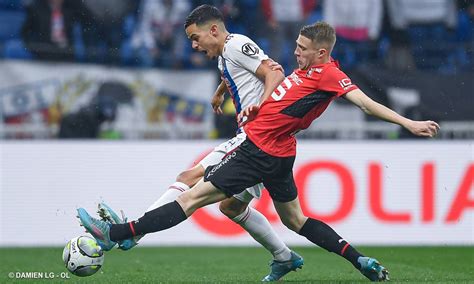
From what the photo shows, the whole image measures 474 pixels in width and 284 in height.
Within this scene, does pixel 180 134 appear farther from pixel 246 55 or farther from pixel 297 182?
pixel 246 55

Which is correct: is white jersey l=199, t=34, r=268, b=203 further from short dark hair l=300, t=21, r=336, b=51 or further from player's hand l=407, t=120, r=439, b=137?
player's hand l=407, t=120, r=439, b=137

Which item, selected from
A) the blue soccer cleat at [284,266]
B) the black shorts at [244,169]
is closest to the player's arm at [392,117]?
the black shorts at [244,169]

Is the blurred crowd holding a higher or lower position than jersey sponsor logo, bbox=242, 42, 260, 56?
lower

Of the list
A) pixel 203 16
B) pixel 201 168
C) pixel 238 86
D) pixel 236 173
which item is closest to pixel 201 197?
pixel 236 173

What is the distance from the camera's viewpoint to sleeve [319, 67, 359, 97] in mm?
6750

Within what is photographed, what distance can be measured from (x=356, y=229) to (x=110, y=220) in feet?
18.8

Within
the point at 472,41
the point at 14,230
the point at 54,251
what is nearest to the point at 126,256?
the point at 54,251

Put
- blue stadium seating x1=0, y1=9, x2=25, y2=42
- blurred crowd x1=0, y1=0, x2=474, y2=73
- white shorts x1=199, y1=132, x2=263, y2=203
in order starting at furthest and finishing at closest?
blue stadium seating x1=0, y1=9, x2=25, y2=42
blurred crowd x1=0, y1=0, x2=474, y2=73
white shorts x1=199, y1=132, x2=263, y2=203

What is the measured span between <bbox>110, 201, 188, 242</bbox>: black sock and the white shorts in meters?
0.60

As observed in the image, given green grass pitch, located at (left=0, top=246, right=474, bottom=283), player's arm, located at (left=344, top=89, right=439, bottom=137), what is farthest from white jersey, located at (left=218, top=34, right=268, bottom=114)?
green grass pitch, located at (left=0, top=246, right=474, bottom=283)

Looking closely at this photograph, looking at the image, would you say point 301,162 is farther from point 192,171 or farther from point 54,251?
point 192,171

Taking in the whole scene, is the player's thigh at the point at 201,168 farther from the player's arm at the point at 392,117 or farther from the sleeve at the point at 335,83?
the player's arm at the point at 392,117

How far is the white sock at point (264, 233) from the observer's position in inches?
293

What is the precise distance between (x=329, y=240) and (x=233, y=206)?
76 cm
